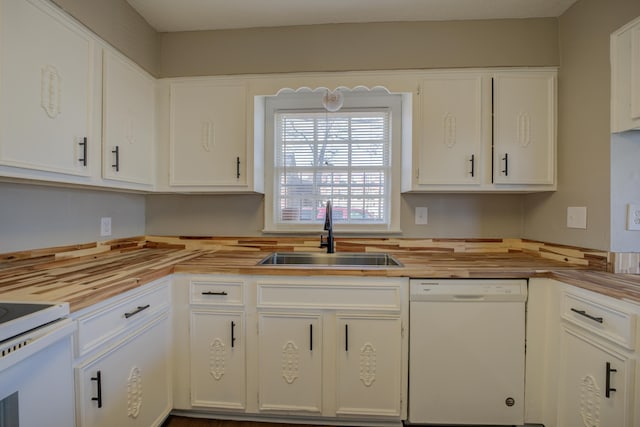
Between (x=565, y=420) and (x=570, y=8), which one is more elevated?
(x=570, y=8)

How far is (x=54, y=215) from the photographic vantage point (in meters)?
1.56

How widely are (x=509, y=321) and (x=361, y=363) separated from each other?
2.67 feet

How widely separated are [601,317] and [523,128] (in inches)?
45.6

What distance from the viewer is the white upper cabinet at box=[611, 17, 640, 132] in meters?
1.34

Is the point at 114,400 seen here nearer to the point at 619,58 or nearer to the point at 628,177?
the point at 628,177

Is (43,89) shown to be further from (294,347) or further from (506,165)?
(506,165)

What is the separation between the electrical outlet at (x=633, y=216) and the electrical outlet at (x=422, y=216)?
3.39 ft

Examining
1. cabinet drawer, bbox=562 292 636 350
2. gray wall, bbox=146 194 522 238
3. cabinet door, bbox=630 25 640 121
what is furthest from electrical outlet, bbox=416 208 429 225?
cabinet door, bbox=630 25 640 121

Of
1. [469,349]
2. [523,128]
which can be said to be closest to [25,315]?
[469,349]

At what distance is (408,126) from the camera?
1953 millimetres

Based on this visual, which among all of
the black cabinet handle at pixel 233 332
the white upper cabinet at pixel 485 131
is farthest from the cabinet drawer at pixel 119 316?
the white upper cabinet at pixel 485 131

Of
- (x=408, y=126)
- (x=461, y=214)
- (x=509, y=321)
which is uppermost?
(x=408, y=126)

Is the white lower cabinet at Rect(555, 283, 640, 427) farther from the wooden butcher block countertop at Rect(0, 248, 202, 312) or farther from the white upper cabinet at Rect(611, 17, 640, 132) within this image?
the wooden butcher block countertop at Rect(0, 248, 202, 312)

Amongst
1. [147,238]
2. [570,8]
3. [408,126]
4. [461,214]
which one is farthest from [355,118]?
[147,238]
